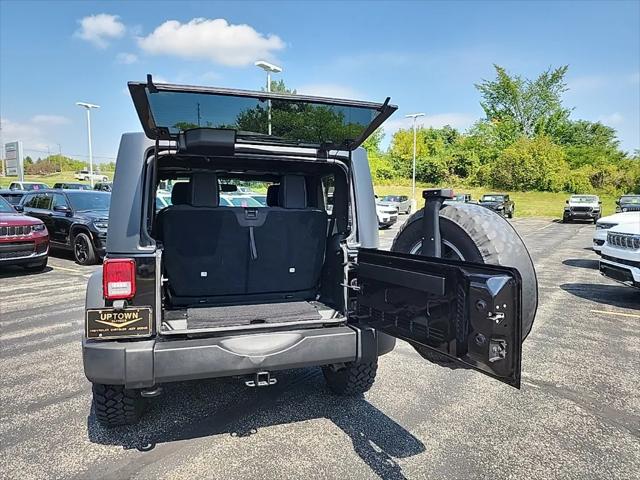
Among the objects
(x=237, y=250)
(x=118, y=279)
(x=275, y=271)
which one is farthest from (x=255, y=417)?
(x=118, y=279)

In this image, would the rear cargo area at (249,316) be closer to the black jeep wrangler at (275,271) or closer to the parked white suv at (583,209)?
the black jeep wrangler at (275,271)

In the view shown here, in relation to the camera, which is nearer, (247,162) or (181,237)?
(181,237)

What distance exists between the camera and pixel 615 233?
6871mm

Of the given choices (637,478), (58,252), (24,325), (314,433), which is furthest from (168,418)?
(58,252)

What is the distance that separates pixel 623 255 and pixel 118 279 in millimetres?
6632

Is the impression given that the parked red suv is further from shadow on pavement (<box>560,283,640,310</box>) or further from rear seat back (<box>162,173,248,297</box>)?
shadow on pavement (<box>560,283,640,310</box>)

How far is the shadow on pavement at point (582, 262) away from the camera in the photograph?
35.6 ft

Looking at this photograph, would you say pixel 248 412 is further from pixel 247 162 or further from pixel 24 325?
pixel 24 325

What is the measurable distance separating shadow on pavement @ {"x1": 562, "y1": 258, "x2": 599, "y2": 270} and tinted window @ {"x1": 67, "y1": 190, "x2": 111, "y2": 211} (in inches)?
437

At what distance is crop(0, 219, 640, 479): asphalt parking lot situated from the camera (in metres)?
2.70

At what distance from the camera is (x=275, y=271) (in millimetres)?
3689

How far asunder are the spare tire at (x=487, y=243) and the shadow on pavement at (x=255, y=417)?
1100 millimetres

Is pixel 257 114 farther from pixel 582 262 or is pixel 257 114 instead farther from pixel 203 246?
pixel 582 262

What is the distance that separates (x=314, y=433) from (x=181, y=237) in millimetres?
1615
